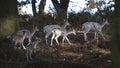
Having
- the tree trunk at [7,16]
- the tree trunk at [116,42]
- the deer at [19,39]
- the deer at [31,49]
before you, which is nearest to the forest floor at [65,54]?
the deer at [31,49]

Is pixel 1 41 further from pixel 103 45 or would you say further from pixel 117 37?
pixel 117 37

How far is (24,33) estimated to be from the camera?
56.0 ft

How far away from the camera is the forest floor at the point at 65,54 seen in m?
14.5

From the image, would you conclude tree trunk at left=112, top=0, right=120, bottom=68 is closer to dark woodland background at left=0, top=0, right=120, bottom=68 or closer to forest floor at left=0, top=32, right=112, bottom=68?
dark woodland background at left=0, top=0, right=120, bottom=68

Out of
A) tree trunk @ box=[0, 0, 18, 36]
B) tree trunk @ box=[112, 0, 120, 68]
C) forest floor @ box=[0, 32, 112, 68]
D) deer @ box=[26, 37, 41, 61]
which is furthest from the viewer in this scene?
tree trunk @ box=[0, 0, 18, 36]

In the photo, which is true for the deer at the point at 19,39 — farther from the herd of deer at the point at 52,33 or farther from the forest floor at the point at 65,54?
the forest floor at the point at 65,54

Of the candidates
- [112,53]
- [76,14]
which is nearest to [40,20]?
[76,14]

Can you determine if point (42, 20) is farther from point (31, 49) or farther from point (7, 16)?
point (31, 49)

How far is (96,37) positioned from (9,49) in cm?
346

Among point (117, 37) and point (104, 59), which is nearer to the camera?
point (117, 37)

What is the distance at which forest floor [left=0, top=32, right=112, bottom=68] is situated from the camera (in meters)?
14.5

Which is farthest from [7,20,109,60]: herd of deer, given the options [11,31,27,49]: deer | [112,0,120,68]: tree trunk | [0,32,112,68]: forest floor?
[112,0,120,68]: tree trunk

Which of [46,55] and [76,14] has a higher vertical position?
[76,14]

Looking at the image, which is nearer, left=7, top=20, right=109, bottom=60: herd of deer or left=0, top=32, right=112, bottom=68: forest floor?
left=0, top=32, right=112, bottom=68: forest floor
